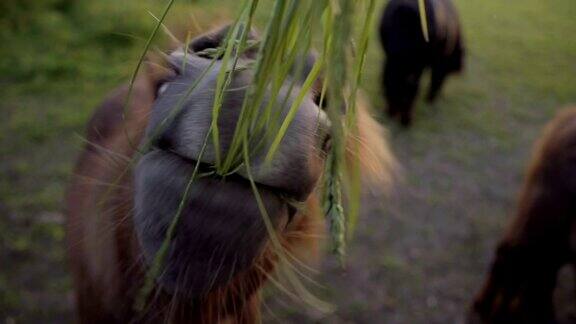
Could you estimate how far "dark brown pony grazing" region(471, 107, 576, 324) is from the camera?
212 cm

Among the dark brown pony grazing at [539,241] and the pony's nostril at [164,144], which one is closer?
the pony's nostril at [164,144]

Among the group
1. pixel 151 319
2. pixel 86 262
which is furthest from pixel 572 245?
pixel 86 262

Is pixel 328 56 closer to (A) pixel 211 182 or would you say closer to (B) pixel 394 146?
(A) pixel 211 182

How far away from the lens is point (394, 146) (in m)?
4.02

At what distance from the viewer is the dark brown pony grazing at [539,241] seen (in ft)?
6.95

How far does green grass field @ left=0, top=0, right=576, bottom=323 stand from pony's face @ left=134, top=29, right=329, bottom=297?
505 mm

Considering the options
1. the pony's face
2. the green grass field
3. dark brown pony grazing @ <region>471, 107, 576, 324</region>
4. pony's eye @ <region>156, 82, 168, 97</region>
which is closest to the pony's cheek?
the pony's face

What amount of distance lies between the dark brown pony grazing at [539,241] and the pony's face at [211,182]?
1.61 metres

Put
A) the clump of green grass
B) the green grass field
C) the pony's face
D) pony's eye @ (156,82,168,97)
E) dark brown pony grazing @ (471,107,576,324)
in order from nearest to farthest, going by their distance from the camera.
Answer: the clump of green grass → the pony's face → pony's eye @ (156,82,168,97) → dark brown pony grazing @ (471,107,576,324) → the green grass field

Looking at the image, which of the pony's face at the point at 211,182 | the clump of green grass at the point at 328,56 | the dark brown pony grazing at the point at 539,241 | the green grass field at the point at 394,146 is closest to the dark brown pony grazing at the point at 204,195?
the pony's face at the point at 211,182

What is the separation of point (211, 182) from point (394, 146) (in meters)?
3.32

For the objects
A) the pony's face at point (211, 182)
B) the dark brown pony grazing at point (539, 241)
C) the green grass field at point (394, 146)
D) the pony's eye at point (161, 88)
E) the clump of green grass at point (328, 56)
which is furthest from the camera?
the green grass field at point (394, 146)

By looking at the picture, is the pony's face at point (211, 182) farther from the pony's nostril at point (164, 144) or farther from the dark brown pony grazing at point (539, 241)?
the dark brown pony grazing at point (539, 241)

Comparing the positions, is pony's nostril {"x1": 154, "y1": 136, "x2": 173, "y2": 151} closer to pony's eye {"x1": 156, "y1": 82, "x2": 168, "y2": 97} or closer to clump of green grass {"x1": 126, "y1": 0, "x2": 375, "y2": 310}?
pony's eye {"x1": 156, "y1": 82, "x2": 168, "y2": 97}
